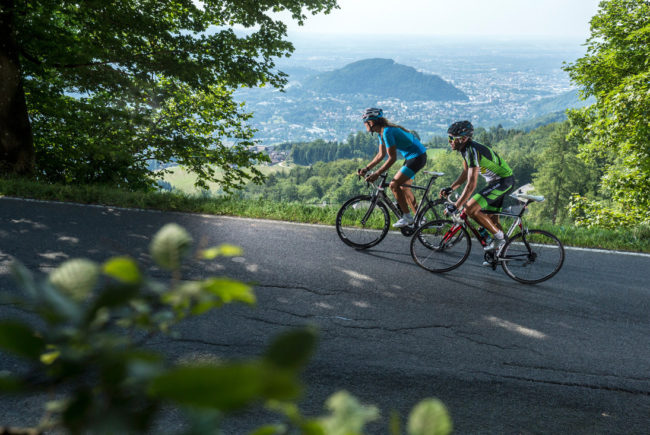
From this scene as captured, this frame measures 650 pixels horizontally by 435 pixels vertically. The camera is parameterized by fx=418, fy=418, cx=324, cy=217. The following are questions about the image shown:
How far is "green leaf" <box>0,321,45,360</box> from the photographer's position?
0.40 meters

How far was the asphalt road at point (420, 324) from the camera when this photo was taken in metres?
3.35

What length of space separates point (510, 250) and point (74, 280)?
645 centimetres

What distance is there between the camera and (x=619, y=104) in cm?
1262

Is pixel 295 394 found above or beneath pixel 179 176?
above

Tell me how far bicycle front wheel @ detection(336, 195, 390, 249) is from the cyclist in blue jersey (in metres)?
0.30

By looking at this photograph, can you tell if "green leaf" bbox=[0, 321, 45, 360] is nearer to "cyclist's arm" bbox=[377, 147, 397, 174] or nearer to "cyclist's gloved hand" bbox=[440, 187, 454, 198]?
"cyclist's gloved hand" bbox=[440, 187, 454, 198]

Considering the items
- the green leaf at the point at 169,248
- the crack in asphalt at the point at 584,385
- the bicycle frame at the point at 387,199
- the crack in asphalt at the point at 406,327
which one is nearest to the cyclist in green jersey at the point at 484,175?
the bicycle frame at the point at 387,199

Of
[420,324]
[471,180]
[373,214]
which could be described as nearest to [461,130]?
[471,180]

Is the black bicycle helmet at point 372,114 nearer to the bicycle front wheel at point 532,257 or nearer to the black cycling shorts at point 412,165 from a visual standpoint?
the black cycling shorts at point 412,165

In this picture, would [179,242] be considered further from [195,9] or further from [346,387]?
[195,9]

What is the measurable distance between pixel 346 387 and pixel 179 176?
5895 inches

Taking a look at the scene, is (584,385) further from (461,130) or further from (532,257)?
(461,130)

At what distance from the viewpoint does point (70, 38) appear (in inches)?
428

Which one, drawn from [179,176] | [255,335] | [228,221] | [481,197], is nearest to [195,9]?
[228,221]
